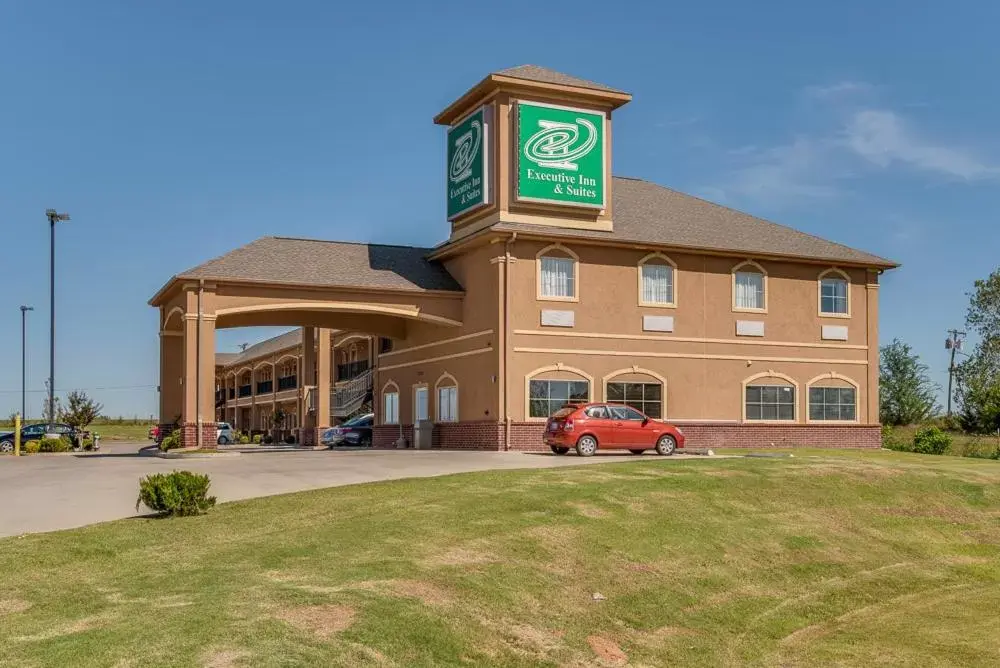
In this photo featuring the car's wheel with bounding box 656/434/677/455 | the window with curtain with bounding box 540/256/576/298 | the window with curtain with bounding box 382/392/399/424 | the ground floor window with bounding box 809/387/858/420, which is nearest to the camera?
the car's wheel with bounding box 656/434/677/455

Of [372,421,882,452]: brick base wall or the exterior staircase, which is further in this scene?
the exterior staircase

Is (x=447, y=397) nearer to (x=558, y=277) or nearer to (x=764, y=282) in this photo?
(x=558, y=277)

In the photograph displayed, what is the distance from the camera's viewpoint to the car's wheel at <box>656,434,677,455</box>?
32031 millimetres

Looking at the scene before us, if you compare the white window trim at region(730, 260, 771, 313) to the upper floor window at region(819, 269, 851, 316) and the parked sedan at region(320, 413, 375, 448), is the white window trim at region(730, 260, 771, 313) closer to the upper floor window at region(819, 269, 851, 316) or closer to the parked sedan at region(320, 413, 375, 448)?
the upper floor window at region(819, 269, 851, 316)

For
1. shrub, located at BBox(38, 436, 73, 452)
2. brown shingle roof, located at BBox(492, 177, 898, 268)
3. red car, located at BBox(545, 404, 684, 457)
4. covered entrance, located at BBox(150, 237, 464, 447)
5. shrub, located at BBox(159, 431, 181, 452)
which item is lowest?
shrub, located at BBox(38, 436, 73, 452)

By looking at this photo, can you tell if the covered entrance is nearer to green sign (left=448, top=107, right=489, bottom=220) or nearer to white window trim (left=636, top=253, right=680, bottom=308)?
green sign (left=448, top=107, right=489, bottom=220)

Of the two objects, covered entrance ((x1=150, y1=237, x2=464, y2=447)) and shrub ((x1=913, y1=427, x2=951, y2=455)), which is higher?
covered entrance ((x1=150, y1=237, x2=464, y2=447))

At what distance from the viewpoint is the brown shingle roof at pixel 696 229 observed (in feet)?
126

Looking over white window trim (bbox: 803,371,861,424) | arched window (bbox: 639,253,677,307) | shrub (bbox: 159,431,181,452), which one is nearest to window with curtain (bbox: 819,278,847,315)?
white window trim (bbox: 803,371,861,424)

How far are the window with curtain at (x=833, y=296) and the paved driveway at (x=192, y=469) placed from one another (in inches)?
541

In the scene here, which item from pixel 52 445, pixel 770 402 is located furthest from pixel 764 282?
pixel 52 445

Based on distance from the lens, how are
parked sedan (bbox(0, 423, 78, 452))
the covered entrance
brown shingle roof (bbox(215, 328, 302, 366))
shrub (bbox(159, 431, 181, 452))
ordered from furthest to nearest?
1. brown shingle roof (bbox(215, 328, 302, 366))
2. parked sedan (bbox(0, 423, 78, 452))
3. shrub (bbox(159, 431, 181, 452))
4. the covered entrance

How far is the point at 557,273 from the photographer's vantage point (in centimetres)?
3709

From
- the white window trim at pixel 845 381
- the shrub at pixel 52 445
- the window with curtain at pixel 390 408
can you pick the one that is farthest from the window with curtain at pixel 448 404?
the shrub at pixel 52 445
